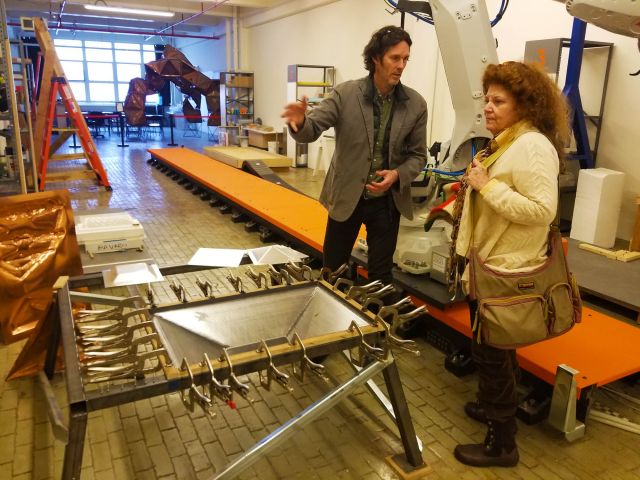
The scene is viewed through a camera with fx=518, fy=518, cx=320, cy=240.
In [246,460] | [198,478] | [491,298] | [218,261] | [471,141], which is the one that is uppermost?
[471,141]

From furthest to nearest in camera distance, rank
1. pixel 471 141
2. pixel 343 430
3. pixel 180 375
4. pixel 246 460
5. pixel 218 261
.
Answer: pixel 471 141
pixel 218 261
pixel 343 430
pixel 246 460
pixel 180 375

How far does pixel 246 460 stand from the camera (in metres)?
1.57

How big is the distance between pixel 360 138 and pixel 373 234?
1.63 ft

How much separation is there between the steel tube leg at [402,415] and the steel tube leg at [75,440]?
3.13 ft

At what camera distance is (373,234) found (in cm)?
264

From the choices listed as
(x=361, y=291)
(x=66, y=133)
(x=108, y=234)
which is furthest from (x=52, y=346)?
(x=66, y=133)

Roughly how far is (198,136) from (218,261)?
14.6 meters

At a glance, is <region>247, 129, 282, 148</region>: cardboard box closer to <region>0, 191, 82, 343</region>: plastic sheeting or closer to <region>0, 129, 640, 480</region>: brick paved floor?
<region>0, 191, 82, 343</region>: plastic sheeting

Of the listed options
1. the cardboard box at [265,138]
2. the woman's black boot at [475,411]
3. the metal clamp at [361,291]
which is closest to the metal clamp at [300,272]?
the metal clamp at [361,291]

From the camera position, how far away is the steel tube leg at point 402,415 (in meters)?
1.81

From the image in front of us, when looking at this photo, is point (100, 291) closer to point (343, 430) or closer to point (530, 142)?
point (343, 430)

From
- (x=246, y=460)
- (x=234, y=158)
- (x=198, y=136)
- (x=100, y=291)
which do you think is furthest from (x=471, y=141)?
(x=198, y=136)

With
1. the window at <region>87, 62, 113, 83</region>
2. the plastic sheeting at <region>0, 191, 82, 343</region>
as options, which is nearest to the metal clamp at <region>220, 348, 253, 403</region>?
the plastic sheeting at <region>0, 191, 82, 343</region>

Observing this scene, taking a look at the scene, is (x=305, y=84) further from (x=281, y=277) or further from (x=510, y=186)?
(x=510, y=186)
